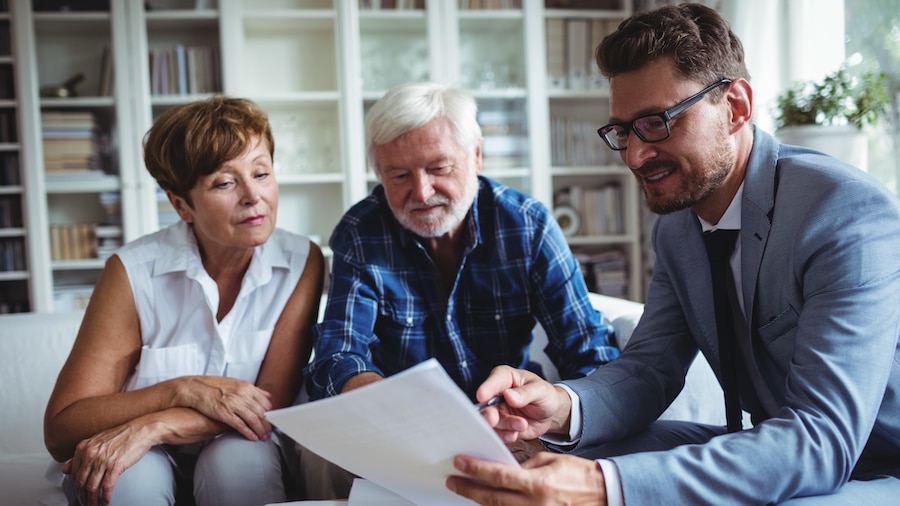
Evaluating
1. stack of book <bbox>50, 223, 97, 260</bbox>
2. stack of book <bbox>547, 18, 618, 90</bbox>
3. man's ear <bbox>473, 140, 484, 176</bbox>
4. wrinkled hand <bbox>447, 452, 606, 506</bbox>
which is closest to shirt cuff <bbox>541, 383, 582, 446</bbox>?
wrinkled hand <bbox>447, 452, 606, 506</bbox>

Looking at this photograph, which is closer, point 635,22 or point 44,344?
point 635,22

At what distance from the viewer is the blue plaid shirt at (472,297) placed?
1.53 metres

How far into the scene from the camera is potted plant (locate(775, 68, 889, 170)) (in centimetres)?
223

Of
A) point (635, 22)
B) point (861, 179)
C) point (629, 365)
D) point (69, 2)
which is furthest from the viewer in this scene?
point (69, 2)

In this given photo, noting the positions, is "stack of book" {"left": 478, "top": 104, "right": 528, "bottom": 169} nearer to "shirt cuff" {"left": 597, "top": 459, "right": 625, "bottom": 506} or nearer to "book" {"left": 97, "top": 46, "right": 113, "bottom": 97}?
"book" {"left": 97, "top": 46, "right": 113, "bottom": 97}

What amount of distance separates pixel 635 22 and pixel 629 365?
551mm

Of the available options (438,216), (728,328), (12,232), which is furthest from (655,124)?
(12,232)

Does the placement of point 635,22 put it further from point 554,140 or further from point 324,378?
point 554,140

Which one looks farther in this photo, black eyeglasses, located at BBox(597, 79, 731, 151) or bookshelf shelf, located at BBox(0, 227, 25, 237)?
bookshelf shelf, located at BBox(0, 227, 25, 237)

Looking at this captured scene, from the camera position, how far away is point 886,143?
252 centimetres

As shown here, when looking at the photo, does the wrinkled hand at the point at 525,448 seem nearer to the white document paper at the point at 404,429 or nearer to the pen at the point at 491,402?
the pen at the point at 491,402

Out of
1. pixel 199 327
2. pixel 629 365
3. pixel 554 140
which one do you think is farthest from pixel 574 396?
pixel 554 140

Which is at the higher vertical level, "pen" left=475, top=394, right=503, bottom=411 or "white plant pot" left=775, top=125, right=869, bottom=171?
"white plant pot" left=775, top=125, right=869, bottom=171

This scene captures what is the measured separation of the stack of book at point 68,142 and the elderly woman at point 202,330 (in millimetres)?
2121
